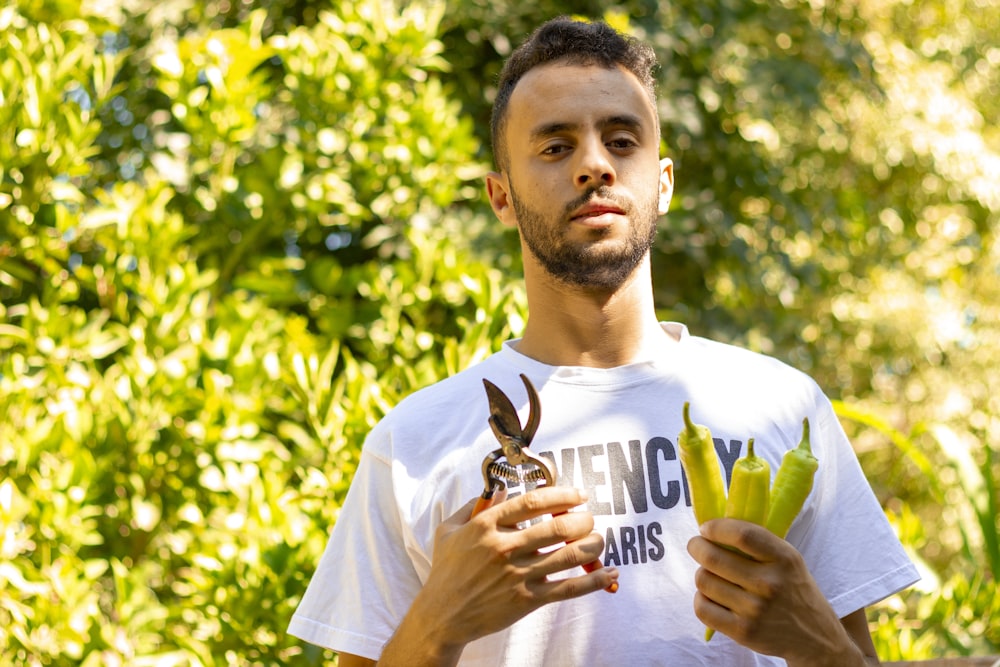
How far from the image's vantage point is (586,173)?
68.6 inches

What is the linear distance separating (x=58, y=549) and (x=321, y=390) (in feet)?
2.57

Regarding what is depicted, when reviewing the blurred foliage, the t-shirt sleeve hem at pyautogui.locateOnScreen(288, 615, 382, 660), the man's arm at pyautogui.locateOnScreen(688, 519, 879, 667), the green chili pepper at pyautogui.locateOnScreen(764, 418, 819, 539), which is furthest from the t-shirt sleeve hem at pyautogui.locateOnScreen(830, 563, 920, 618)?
the blurred foliage

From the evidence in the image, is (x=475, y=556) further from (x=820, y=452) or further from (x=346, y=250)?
(x=346, y=250)

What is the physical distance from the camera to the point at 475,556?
136 centimetres

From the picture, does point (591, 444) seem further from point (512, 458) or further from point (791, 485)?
point (791, 485)

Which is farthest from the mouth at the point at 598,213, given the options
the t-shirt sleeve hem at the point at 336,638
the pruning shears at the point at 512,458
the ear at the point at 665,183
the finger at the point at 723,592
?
the t-shirt sleeve hem at the point at 336,638

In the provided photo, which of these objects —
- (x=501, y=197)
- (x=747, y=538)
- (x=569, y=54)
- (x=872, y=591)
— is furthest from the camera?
(x=501, y=197)

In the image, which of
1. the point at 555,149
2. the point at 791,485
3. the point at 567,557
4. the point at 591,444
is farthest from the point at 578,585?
the point at 555,149

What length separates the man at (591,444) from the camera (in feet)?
5.24

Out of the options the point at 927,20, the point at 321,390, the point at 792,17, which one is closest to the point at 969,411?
the point at 927,20

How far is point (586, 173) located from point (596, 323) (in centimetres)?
29

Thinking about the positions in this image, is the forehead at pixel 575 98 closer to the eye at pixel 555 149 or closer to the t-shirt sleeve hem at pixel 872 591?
the eye at pixel 555 149

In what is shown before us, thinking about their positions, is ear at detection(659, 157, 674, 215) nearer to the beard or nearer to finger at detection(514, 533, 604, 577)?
Answer: the beard

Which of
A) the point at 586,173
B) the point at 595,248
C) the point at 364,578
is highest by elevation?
the point at 586,173
